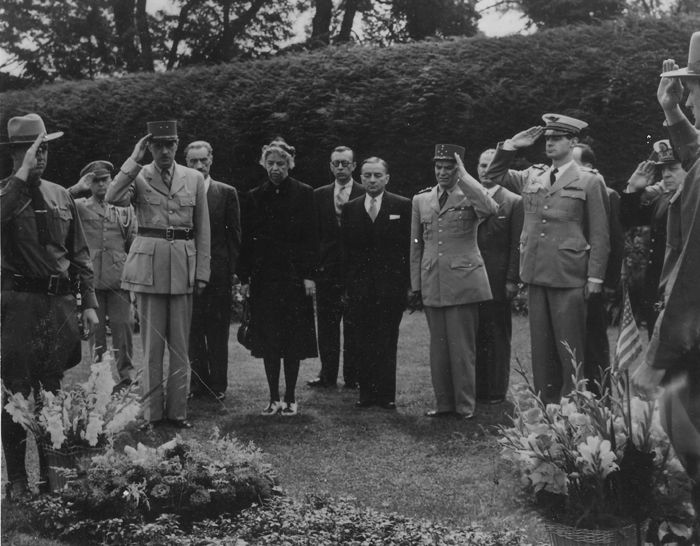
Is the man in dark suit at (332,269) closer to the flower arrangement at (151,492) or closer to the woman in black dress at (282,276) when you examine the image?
the woman in black dress at (282,276)

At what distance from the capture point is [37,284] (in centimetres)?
520

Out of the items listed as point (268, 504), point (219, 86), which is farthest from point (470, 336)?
point (219, 86)

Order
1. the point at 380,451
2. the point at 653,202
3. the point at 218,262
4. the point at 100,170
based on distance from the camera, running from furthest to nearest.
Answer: the point at 100,170
the point at 218,262
the point at 653,202
the point at 380,451

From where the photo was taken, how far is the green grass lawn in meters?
5.00

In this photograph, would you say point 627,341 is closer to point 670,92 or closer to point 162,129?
point 670,92

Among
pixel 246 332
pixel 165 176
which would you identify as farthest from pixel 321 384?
pixel 165 176

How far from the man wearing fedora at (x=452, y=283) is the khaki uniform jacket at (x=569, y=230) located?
22.5 inches

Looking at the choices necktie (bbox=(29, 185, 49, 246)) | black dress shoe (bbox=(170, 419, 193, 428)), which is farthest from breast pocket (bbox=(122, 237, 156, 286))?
necktie (bbox=(29, 185, 49, 246))

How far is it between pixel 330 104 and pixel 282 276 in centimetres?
472

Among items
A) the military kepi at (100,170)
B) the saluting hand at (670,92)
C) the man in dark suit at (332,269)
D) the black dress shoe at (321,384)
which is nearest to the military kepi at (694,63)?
the saluting hand at (670,92)

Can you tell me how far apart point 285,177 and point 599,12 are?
11.7 m

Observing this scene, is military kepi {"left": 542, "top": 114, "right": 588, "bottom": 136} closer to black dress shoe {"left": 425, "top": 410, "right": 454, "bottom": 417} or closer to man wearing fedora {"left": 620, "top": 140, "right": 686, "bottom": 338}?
man wearing fedora {"left": 620, "top": 140, "right": 686, "bottom": 338}

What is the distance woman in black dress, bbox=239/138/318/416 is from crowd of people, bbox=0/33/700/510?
12mm

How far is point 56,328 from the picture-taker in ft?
17.1
